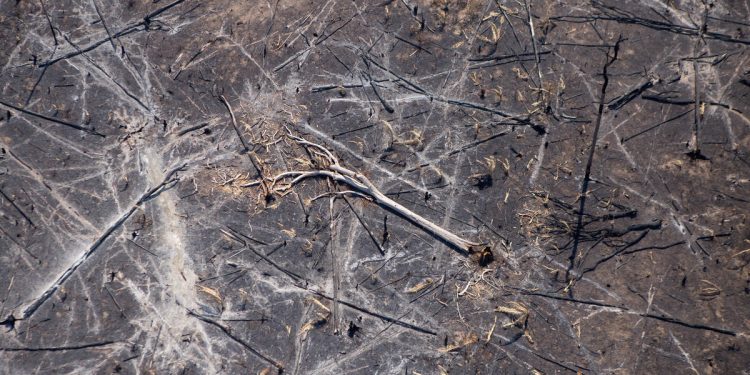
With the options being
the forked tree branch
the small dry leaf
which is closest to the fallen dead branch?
the forked tree branch

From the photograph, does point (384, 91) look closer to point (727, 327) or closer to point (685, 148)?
point (685, 148)

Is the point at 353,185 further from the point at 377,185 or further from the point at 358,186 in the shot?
the point at 377,185

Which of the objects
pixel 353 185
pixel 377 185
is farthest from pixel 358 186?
pixel 377 185

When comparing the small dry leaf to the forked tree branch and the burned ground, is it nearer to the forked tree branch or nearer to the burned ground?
the burned ground

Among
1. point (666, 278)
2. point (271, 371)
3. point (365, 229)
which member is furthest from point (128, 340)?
point (666, 278)

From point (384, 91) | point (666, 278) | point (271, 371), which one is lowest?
point (271, 371)

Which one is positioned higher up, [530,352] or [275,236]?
[275,236]

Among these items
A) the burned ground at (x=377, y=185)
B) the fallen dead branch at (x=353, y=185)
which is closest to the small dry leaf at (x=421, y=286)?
the burned ground at (x=377, y=185)

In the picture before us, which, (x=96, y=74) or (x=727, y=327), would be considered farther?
(x=96, y=74)
